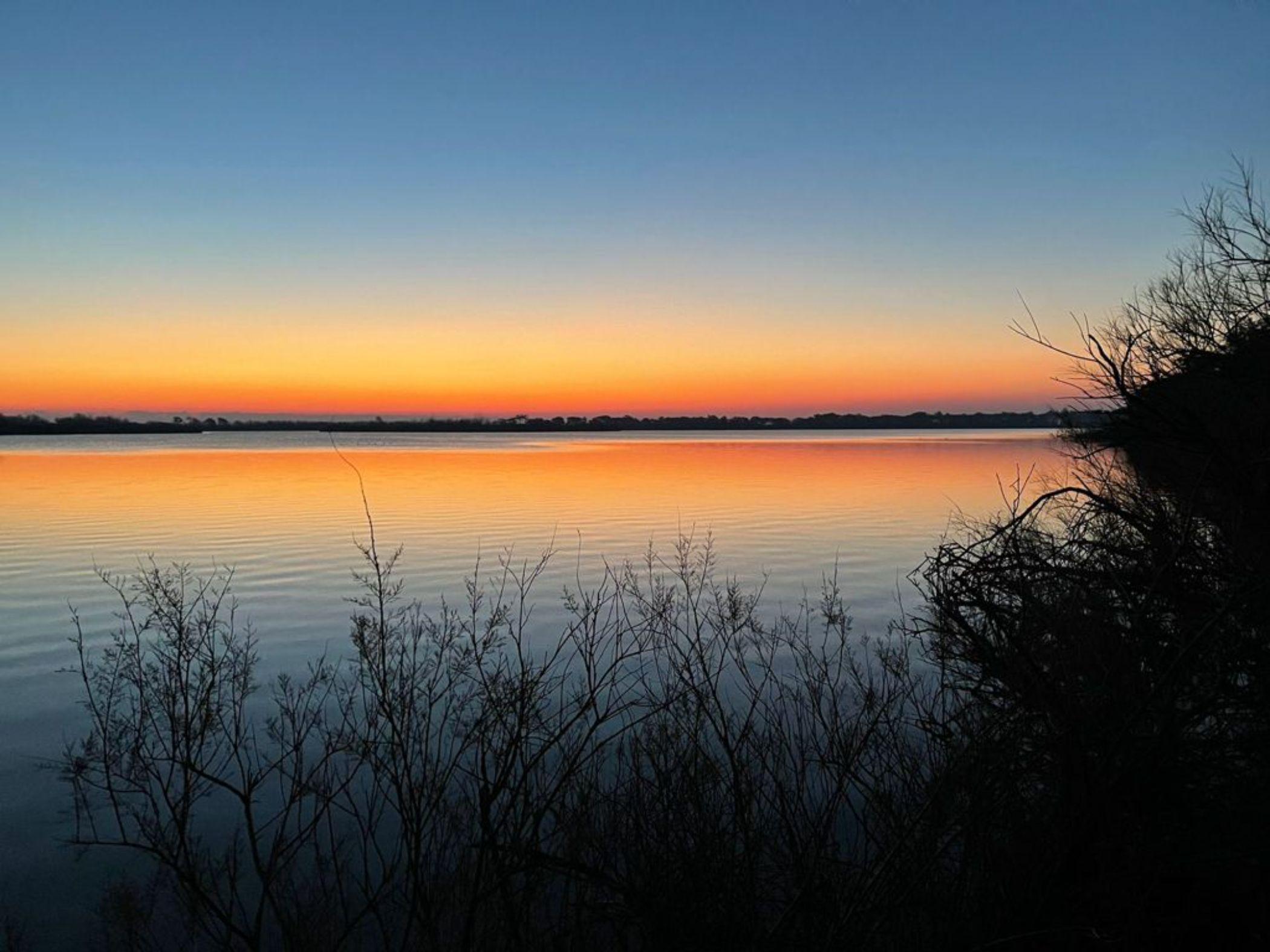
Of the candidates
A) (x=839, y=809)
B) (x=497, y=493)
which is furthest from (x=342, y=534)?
(x=839, y=809)

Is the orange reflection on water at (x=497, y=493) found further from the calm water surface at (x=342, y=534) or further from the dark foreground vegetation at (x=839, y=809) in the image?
the dark foreground vegetation at (x=839, y=809)

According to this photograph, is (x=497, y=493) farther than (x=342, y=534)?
Yes

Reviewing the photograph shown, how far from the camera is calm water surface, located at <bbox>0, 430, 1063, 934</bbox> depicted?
10906 mm

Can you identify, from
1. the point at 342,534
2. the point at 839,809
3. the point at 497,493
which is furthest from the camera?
the point at 497,493

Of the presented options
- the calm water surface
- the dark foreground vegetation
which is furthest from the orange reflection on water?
the dark foreground vegetation

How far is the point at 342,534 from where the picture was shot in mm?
25672

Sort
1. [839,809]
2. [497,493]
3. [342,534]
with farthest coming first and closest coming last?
[497,493] < [342,534] < [839,809]

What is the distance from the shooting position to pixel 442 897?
18.7 ft

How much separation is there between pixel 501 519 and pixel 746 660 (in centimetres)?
1710

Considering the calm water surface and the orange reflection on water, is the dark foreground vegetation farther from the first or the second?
the orange reflection on water

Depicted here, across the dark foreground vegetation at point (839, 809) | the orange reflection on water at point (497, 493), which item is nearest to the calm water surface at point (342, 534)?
the orange reflection on water at point (497, 493)

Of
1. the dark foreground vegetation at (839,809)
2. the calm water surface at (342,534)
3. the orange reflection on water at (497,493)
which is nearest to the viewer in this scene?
the dark foreground vegetation at (839,809)

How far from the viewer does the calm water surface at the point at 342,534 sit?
10906 millimetres

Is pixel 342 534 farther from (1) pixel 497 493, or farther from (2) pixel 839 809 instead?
(2) pixel 839 809
